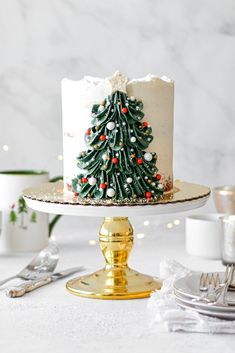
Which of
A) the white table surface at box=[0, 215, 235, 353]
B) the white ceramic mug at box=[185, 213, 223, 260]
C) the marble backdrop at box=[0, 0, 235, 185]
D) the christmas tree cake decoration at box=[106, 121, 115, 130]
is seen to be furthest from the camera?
the marble backdrop at box=[0, 0, 235, 185]

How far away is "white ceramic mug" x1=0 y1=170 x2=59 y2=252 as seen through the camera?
1.81 metres

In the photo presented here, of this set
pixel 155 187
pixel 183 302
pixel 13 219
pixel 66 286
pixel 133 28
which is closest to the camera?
pixel 183 302

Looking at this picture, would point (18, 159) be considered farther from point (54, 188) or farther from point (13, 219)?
point (54, 188)

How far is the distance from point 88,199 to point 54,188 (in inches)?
6.8

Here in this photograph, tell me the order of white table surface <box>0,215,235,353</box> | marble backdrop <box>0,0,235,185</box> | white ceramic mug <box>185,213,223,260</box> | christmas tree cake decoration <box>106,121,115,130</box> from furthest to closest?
marble backdrop <box>0,0,235,185</box> → white ceramic mug <box>185,213,223,260</box> → christmas tree cake decoration <box>106,121,115,130</box> → white table surface <box>0,215,235,353</box>

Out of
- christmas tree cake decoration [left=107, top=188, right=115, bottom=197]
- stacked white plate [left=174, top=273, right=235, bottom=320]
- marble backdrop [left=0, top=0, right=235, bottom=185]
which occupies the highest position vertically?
marble backdrop [left=0, top=0, right=235, bottom=185]

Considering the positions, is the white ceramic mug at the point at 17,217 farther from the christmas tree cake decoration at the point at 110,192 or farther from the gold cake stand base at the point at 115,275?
the christmas tree cake decoration at the point at 110,192

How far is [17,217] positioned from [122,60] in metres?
0.61

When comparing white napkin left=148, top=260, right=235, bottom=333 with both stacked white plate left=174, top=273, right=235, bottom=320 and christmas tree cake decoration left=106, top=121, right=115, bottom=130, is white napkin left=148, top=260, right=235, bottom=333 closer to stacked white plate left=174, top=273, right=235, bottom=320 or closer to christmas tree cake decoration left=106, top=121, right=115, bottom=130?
stacked white plate left=174, top=273, right=235, bottom=320

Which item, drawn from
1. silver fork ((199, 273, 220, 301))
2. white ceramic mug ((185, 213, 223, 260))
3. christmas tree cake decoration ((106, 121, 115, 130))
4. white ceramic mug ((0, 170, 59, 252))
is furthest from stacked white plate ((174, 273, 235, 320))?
white ceramic mug ((0, 170, 59, 252))

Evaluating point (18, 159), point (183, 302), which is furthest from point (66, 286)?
point (18, 159)

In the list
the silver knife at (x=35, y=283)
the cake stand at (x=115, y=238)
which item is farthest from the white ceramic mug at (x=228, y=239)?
the silver knife at (x=35, y=283)

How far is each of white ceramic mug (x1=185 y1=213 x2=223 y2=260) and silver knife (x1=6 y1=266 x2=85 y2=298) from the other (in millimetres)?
258

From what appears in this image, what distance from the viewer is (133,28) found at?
7.25 ft
